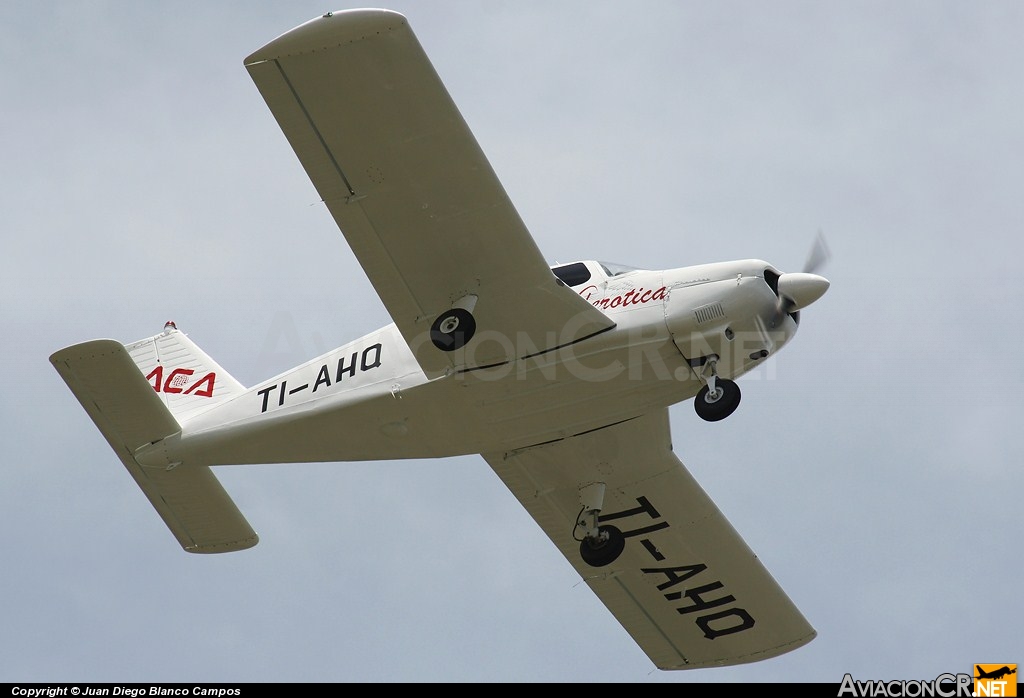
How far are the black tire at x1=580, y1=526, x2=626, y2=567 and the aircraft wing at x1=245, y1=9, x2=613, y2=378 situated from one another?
126 inches

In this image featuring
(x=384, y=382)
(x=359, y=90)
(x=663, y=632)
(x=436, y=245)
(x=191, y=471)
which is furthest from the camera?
(x=663, y=632)

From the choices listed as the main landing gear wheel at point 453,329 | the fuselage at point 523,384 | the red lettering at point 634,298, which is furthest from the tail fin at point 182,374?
the red lettering at point 634,298

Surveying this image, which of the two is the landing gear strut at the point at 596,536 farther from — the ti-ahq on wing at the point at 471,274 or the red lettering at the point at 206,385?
the red lettering at the point at 206,385

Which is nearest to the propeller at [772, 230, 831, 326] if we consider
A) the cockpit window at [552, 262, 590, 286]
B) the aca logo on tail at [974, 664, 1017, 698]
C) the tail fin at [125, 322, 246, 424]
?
the cockpit window at [552, 262, 590, 286]

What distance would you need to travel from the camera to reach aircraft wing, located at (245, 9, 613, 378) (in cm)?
1385

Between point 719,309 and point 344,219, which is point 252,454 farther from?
point 719,309

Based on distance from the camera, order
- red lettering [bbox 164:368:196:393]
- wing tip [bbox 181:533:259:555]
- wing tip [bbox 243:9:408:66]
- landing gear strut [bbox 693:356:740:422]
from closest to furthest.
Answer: wing tip [bbox 243:9:408:66], landing gear strut [bbox 693:356:740:422], wing tip [bbox 181:533:259:555], red lettering [bbox 164:368:196:393]

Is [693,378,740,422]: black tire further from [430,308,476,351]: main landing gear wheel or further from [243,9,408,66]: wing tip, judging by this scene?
[243,9,408,66]: wing tip

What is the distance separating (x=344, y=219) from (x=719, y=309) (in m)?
4.18

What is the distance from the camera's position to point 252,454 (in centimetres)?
1683

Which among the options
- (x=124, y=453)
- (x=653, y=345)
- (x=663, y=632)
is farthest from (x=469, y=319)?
(x=663, y=632)

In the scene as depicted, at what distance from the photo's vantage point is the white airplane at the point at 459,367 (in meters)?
14.2

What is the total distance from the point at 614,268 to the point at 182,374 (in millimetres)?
6164

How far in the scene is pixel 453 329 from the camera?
1528 cm
